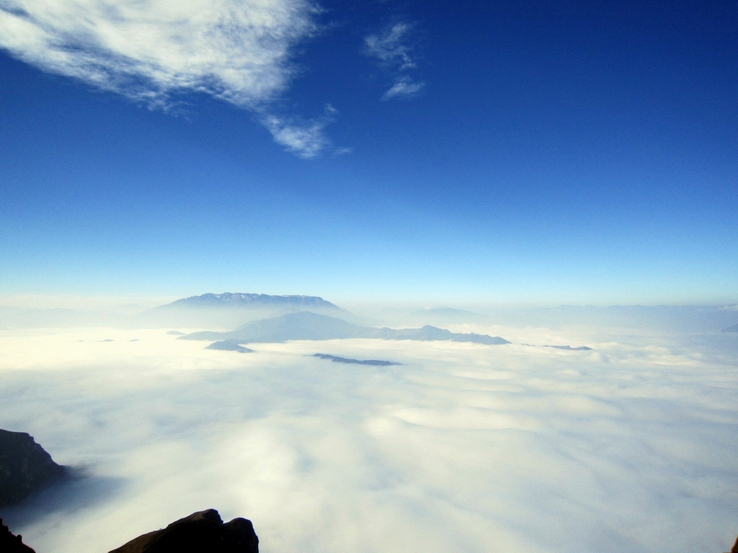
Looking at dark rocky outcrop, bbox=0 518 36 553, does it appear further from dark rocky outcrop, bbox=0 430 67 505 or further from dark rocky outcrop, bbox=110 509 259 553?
dark rocky outcrop, bbox=0 430 67 505

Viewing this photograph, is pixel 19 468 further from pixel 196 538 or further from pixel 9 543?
pixel 196 538

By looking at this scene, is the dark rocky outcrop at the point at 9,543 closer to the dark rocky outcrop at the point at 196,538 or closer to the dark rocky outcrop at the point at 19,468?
the dark rocky outcrop at the point at 196,538

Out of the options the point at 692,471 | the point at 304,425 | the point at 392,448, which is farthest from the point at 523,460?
the point at 304,425

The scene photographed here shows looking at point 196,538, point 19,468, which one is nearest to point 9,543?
point 196,538

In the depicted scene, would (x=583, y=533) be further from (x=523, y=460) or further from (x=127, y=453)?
(x=127, y=453)

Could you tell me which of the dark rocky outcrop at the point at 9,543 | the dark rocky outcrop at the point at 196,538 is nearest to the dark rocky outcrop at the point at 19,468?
→ the dark rocky outcrop at the point at 9,543
